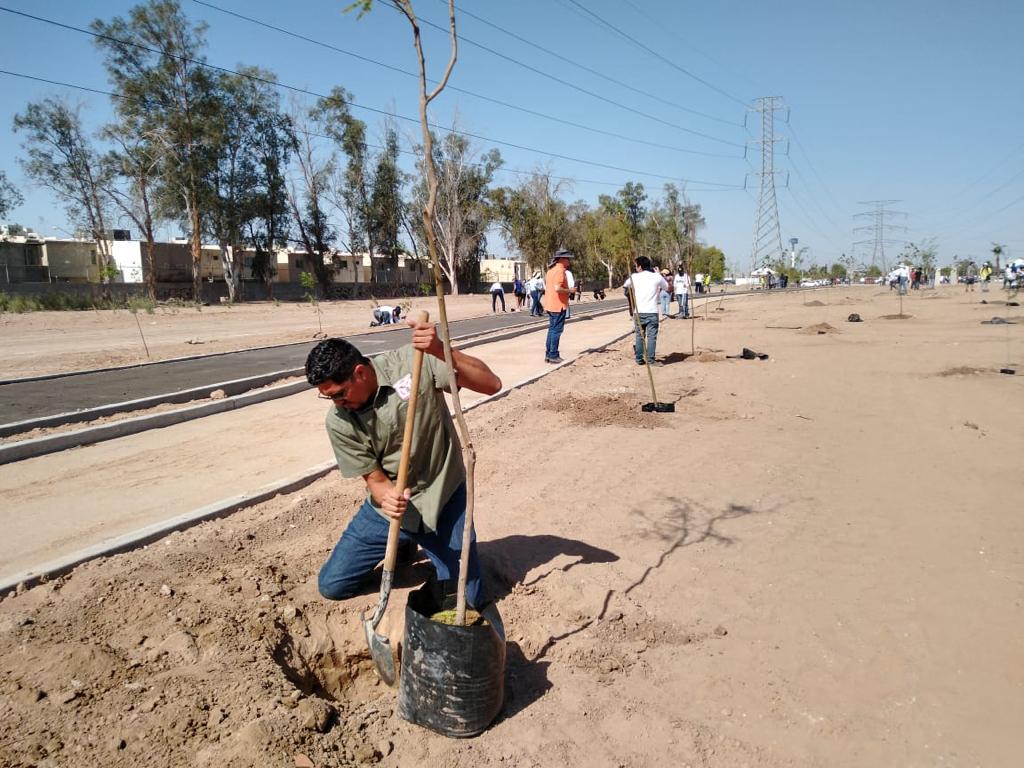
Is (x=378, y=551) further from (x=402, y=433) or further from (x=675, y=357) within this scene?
(x=675, y=357)

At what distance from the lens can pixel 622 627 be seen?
3.33m

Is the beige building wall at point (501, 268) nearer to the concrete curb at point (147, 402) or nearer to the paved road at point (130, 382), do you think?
the paved road at point (130, 382)

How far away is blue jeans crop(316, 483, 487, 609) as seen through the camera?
11.0 feet

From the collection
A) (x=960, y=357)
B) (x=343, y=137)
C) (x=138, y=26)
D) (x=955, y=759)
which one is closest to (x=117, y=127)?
(x=138, y=26)

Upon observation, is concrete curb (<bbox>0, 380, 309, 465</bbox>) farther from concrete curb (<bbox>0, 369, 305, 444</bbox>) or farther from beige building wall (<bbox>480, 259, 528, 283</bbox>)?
beige building wall (<bbox>480, 259, 528, 283</bbox>)

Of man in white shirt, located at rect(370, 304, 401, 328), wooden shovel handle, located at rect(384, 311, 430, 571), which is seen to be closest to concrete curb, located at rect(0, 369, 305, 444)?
wooden shovel handle, located at rect(384, 311, 430, 571)

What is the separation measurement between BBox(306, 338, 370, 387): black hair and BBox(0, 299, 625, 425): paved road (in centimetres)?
653

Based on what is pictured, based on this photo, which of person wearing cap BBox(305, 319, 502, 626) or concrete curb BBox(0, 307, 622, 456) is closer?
person wearing cap BBox(305, 319, 502, 626)

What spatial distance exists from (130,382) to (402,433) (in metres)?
8.76

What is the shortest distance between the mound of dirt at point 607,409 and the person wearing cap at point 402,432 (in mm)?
4071

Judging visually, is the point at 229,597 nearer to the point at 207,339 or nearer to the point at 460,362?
the point at 460,362

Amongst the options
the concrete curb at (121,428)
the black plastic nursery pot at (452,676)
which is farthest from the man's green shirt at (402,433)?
the concrete curb at (121,428)

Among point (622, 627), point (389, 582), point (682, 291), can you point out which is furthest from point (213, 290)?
point (622, 627)

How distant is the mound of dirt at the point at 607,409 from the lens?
7.34 meters
